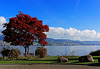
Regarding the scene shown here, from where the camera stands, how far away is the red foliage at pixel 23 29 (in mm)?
19891

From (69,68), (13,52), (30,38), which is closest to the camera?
(69,68)

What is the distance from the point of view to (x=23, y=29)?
66.0 ft

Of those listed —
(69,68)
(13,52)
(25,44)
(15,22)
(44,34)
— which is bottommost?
(69,68)

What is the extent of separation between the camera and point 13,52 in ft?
62.6

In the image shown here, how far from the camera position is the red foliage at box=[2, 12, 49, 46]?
19.9m

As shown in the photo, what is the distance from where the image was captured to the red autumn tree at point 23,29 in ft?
65.3

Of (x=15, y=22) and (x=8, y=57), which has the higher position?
(x=15, y=22)

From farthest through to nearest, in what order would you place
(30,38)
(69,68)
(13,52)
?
1. (30,38)
2. (13,52)
3. (69,68)

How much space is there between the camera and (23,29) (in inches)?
792

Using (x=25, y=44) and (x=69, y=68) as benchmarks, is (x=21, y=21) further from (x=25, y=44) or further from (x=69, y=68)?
(x=69, y=68)

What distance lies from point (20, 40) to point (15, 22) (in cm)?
297

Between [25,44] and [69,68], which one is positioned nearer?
[69,68]

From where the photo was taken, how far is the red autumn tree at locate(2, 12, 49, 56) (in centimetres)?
1989

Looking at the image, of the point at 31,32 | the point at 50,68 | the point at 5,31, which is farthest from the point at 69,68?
the point at 5,31
